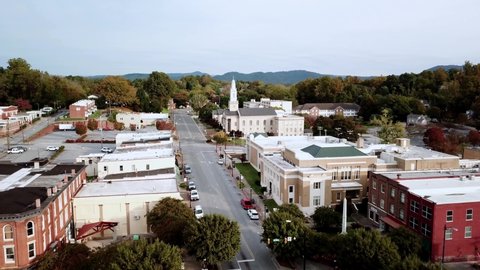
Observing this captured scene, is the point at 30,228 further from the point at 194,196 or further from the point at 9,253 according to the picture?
the point at 194,196

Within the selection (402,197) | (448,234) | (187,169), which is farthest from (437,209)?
(187,169)

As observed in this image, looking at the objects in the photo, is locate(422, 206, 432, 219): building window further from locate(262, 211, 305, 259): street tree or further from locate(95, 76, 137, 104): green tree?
locate(95, 76, 137, 104): green tree

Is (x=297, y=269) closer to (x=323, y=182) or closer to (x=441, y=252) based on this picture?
(x=441, y=252)

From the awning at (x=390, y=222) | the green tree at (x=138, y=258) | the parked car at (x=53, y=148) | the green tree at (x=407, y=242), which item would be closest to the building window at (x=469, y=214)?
the green tree at (x=407, y=242)

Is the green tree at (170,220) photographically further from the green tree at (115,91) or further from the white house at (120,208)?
the green tree at (115,91)

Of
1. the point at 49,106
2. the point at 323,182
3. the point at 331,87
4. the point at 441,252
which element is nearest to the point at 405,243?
the point at 441,252
